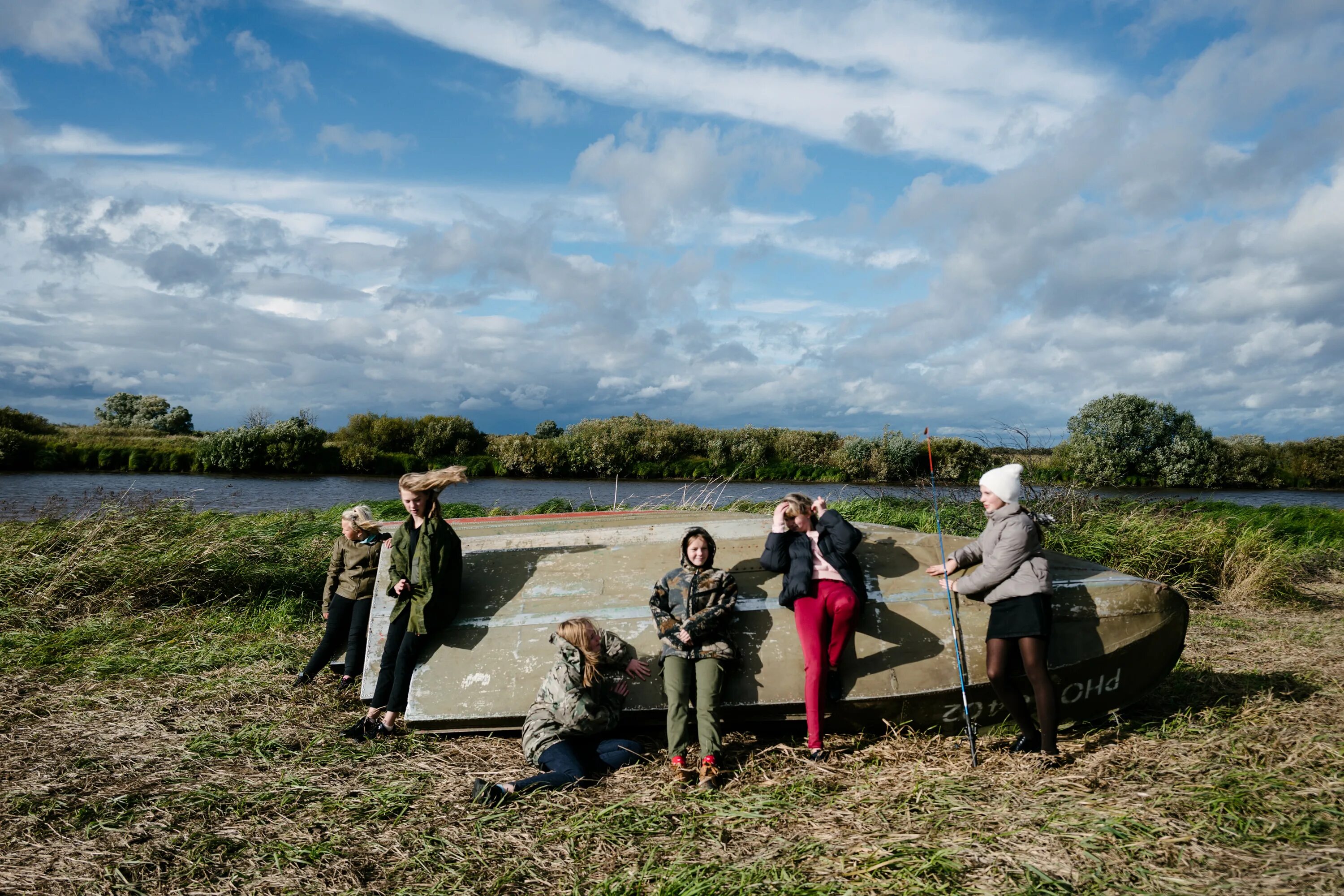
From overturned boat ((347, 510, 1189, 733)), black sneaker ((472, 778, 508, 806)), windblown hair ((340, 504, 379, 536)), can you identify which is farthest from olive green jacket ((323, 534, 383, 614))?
black sneaker ((472, 778, 508, 806))

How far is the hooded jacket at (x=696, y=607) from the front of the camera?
479 centimetres

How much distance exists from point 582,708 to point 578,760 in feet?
0.98

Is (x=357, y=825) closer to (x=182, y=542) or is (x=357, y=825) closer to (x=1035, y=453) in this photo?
(x=182, y=542)

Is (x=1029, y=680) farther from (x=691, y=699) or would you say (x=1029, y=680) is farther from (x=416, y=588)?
(x=416, y=588)

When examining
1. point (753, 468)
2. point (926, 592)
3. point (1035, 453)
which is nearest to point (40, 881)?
point (926, 592)

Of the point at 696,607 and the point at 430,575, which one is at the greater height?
the point at 430,575

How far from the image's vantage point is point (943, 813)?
3.88m

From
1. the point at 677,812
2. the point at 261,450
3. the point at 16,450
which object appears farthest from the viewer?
the point at 261,450

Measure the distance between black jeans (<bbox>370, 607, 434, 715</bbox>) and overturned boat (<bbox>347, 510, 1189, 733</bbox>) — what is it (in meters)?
0.08

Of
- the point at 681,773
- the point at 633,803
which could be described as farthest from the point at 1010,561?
the point at 633,803

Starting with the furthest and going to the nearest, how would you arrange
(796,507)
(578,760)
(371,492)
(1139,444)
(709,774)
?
(1139,444) < (371,492) < (796,507) < (578,760) < (709,774)

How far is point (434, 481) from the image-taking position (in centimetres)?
546

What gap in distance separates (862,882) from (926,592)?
2284 mm

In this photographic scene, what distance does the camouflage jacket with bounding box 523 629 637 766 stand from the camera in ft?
15.2
